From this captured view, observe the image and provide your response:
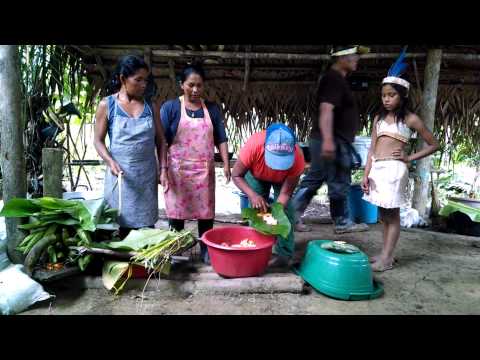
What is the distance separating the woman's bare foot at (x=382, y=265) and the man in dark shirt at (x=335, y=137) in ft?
2.68

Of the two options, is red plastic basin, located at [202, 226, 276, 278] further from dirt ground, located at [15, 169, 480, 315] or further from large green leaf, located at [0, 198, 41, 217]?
large green leaf, located at [0, 198, 41, 217]

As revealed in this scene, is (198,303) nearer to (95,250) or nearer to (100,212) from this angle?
(95,250)

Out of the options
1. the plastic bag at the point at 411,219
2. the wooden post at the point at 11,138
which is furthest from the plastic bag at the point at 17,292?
the plastic bag at the point at 411,219

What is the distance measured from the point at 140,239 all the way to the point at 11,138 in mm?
1153

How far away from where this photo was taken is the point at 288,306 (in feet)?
8.27

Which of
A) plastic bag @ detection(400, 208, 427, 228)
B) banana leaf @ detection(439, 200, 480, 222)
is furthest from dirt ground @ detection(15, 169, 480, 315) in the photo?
plastic bag @ detection(400, 208, 427, 228)

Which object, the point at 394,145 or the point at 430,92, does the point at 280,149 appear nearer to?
the point at 394,145

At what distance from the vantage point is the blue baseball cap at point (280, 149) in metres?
2.45

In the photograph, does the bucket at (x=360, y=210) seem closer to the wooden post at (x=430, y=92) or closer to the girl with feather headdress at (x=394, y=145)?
the wooden post at (x=430, y=92)

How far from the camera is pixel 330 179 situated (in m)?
4.01

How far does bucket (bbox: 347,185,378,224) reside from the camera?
4.79 metres

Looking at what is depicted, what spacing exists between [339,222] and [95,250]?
289 cm

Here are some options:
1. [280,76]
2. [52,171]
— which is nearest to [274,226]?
[52,171]

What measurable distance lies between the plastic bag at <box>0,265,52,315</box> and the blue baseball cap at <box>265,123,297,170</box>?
174 cm
